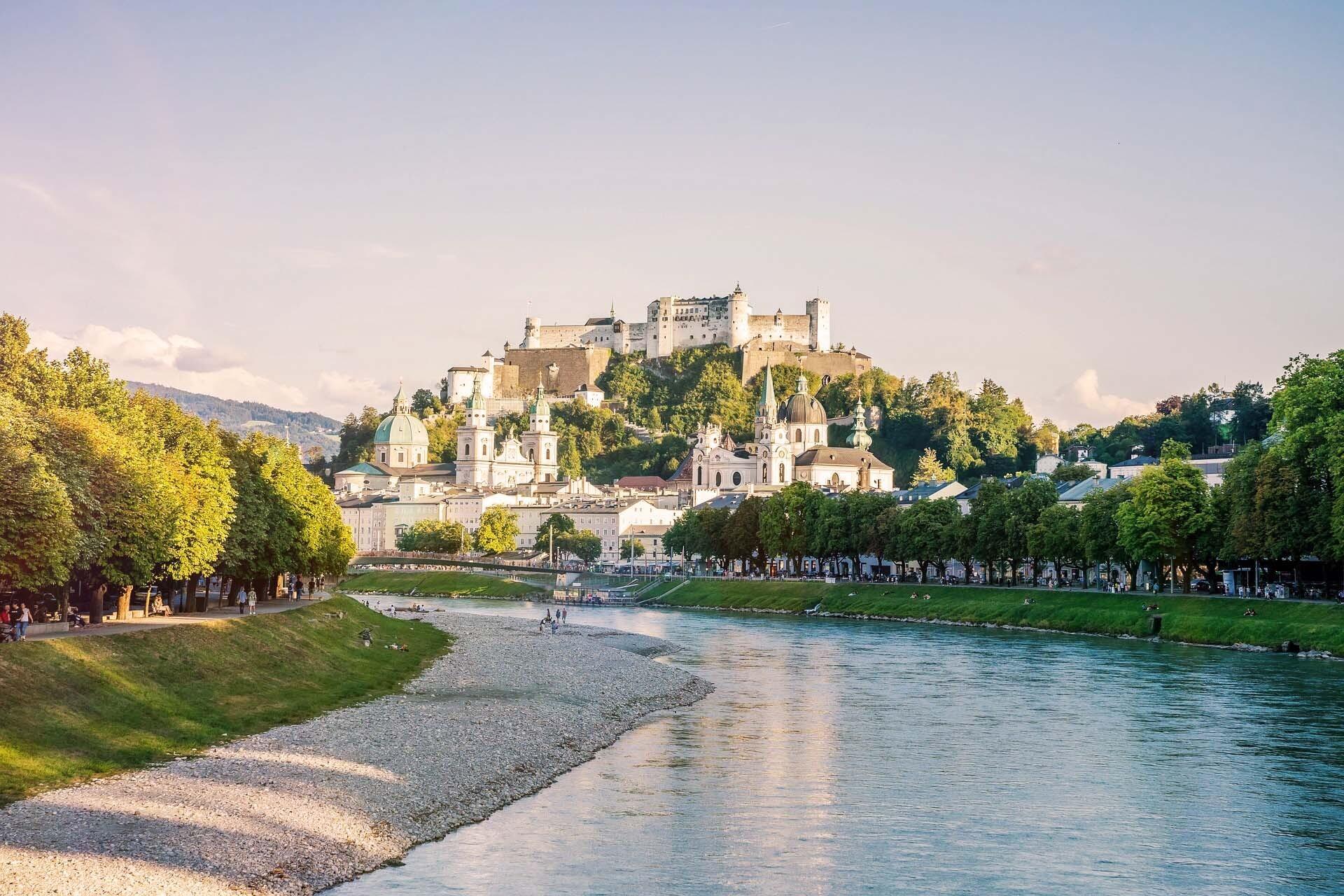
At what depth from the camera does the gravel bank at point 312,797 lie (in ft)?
80.9

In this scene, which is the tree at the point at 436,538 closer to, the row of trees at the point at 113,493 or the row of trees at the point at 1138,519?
the row of trees at the point at 1138,519

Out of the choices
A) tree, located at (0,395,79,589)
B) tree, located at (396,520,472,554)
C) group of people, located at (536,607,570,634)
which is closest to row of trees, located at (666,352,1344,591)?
group of people, located at (536,607,570,634)

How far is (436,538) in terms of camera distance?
600 feet

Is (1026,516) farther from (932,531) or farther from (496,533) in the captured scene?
(496,533)

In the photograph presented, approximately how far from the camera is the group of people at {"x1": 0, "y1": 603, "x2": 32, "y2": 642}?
124ft

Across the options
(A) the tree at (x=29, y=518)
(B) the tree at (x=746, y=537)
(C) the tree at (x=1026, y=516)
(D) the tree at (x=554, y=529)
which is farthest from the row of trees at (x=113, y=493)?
(D) the tree at (x=554, y=529)

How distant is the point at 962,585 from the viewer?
328ft

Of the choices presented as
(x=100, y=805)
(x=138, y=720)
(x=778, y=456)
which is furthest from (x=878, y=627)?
(x=778, y=456)

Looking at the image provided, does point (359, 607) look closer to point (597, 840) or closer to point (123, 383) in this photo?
point (123, 383)

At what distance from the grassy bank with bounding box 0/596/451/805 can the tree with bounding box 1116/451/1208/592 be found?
39034 mm

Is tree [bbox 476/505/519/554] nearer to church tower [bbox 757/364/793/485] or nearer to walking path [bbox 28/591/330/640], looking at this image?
church tower [bbox 757/364/793/485]

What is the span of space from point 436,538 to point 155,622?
134 m

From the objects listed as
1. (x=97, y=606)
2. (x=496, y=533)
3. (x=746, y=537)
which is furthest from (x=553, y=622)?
(x=496, y=533)

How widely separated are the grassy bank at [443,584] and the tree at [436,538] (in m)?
28.0
